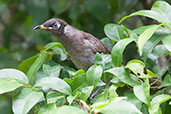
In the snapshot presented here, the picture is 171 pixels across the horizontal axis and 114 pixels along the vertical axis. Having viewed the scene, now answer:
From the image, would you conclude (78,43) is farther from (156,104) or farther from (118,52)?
(156,104)

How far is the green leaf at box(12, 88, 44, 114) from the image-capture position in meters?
1.52

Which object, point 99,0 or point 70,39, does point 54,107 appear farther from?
point 99,0

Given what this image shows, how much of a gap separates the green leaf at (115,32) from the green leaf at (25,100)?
78cm

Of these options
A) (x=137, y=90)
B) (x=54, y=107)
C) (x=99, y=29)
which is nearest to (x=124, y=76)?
(x=137, y=90)

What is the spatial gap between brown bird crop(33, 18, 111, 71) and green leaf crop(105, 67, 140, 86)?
3.31 feet

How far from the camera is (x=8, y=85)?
159 cm

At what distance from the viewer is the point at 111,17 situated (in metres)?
3.65

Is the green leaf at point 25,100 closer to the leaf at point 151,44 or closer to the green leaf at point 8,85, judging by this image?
the green leaf at point 8,85

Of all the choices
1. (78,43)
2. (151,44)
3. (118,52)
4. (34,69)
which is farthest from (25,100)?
(78,43)

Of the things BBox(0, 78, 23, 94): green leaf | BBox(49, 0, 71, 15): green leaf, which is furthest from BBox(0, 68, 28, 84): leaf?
BBox(49, 0, 71, 15): green leaf

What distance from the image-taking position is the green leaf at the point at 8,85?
1545mm

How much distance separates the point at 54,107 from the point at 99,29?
2276 millimetres

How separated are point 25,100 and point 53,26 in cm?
122

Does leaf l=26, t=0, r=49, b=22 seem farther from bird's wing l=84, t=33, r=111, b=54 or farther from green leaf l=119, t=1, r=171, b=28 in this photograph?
green leaf l=119, t=1, r=171, b=28
